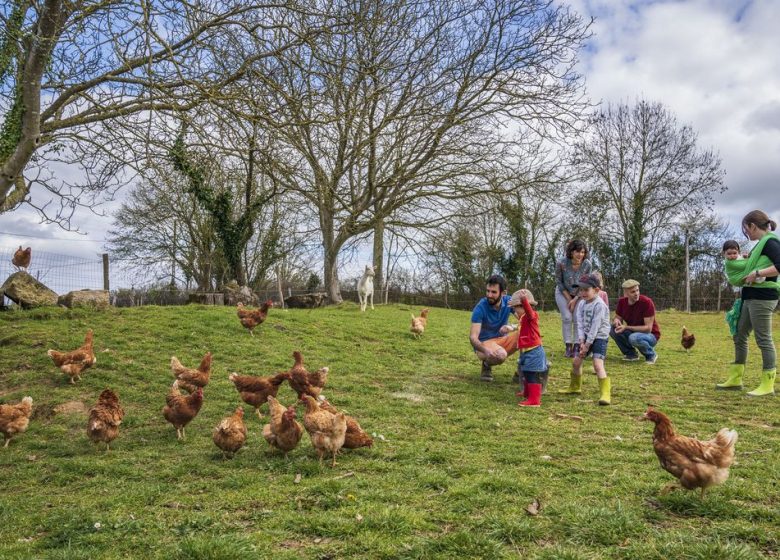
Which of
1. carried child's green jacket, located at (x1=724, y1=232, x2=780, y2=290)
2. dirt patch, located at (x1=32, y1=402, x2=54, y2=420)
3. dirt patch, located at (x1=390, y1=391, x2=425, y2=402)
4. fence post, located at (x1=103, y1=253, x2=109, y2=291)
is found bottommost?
dirt patch, located at (x1=32, y1=402, x2=54, y2=420)

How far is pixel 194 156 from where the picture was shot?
26.9 feet

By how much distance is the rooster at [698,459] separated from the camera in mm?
3703

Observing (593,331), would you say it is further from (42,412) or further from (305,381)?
(42,412)

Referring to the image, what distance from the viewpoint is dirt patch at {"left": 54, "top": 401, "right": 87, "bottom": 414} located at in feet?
23.8

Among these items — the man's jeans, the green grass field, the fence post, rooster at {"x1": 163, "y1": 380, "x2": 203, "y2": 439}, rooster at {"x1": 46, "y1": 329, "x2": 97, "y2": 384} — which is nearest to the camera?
the green grass field

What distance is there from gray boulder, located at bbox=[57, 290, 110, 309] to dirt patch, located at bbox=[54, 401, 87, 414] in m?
6.49

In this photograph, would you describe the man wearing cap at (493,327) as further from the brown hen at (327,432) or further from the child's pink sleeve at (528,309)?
the brown hen at (327,432)

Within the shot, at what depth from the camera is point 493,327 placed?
868 cm

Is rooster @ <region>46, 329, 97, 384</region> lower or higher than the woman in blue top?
lower

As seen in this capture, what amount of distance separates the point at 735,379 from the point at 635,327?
10.2 ft

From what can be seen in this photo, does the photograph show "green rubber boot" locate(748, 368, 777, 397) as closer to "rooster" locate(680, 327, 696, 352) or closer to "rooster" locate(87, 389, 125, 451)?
"rooster" locate(680, 327, 696, 352)

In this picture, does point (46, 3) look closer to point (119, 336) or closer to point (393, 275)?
point (119, 336)

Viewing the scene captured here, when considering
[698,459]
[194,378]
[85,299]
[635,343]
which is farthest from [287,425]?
[85,299]

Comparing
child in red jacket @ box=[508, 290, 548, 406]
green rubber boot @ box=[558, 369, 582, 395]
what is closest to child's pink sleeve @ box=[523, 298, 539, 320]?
child in red jacket @ box=[508, 290, 548, 406]
